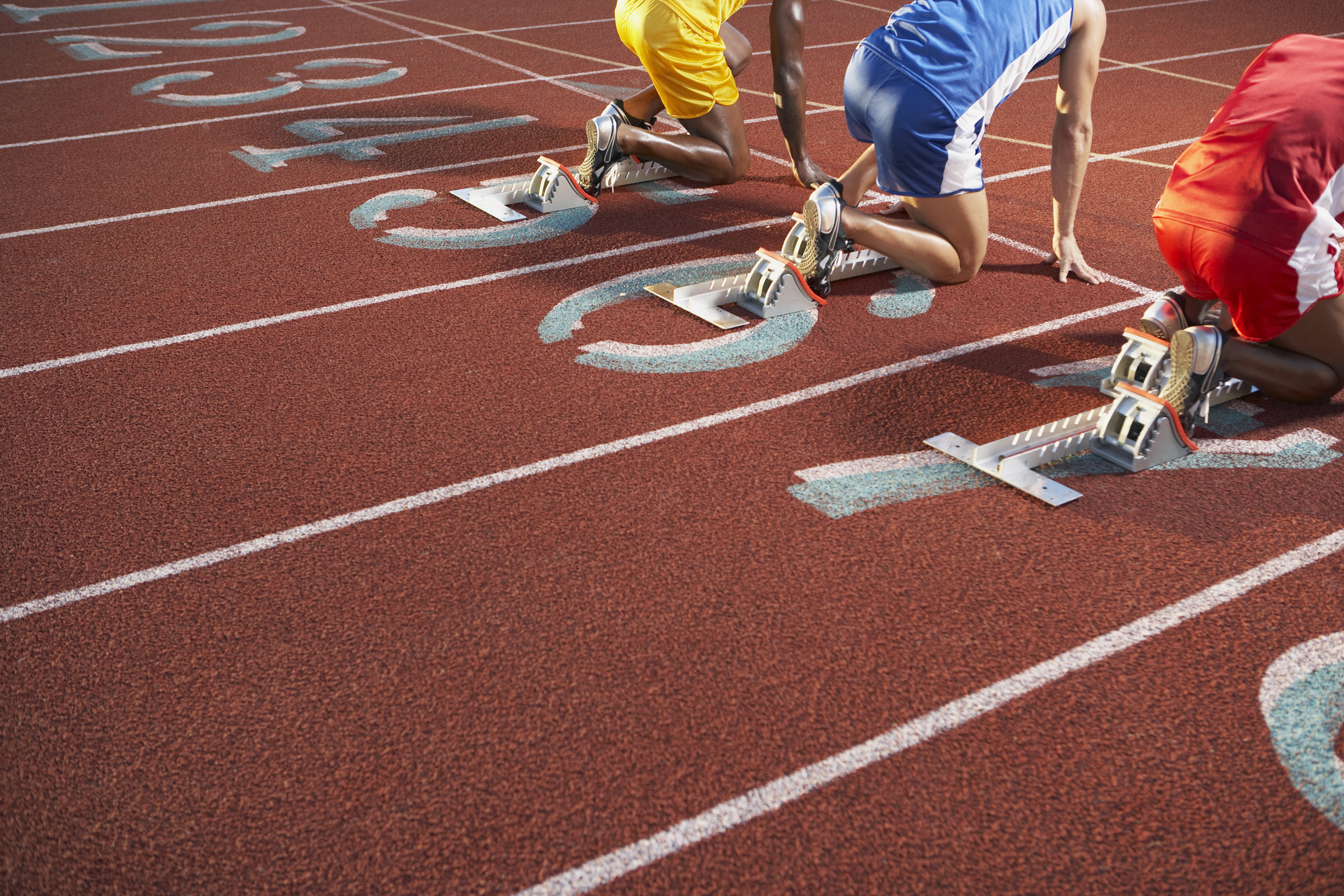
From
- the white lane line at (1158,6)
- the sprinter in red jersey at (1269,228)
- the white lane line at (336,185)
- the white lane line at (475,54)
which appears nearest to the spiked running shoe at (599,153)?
the white lane line at (336,185)

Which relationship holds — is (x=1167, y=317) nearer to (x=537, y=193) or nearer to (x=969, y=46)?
(x=969, y=46)

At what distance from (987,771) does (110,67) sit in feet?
33.4

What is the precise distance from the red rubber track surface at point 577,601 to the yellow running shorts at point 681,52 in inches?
36.5

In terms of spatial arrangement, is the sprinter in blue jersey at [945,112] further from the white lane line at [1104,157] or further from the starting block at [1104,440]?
the white lane line at [1104,157]

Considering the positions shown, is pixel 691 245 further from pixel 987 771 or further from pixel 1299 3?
pixel 1299 3

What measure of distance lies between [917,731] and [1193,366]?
179 cm

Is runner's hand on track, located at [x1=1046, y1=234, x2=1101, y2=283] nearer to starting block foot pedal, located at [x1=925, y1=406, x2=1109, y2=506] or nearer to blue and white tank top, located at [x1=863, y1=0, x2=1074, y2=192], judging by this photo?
blue and white tank top, located at [x1=863, y1=0, x2=1074, y2=192]

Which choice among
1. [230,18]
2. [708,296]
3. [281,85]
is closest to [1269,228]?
[708,296]

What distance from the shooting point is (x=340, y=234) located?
549 cm

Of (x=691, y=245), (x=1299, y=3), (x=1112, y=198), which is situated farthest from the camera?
(x=1299, y=3)

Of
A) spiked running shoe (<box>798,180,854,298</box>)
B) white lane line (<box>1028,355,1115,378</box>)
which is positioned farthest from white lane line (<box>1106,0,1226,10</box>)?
white lane line (<box>1028,355,1115,378</box>)

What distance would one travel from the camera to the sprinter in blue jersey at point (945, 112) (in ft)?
13.5

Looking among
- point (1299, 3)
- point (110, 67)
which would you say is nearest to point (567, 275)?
point (110, 67)

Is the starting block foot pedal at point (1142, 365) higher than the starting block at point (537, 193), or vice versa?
the starting block at point (537, 193)
